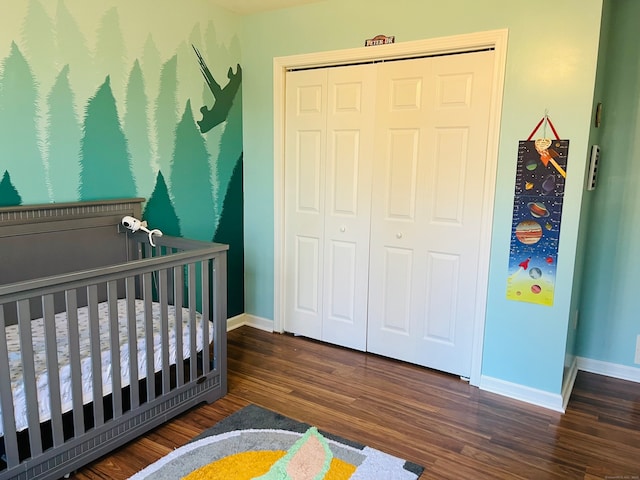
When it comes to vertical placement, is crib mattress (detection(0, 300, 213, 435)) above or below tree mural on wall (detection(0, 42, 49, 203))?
below

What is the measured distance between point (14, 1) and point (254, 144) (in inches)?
63.9

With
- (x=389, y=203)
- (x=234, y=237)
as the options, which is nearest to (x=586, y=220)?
(x=389, y=203)

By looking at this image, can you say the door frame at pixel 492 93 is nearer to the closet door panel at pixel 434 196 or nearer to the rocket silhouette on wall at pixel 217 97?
the closet door panel at pixel 434 196

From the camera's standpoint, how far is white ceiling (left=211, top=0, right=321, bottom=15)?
2.96m

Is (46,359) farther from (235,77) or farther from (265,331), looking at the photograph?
(235,77)

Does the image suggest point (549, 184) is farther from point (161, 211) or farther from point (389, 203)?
point (161, 211)

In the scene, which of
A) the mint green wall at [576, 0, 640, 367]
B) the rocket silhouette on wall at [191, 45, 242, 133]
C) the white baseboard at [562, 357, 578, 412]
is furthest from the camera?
the rocket silhouette on wall at [191, 45, 242, 133]

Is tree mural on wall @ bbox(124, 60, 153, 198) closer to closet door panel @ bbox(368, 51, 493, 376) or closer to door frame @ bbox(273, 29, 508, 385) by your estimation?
door frame @ bbox(273, 29, 508, 385)

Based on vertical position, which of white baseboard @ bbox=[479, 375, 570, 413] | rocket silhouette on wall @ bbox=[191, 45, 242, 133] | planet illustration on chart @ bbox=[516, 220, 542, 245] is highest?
rocket silhouette on wall @ bbox=[191, 45, 242, 133]

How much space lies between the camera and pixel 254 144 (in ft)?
11.0

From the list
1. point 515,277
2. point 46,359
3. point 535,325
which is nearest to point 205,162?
point 46,359

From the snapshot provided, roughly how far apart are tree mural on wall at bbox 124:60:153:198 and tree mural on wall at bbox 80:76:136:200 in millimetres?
54

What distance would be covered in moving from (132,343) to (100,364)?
0.16 meters

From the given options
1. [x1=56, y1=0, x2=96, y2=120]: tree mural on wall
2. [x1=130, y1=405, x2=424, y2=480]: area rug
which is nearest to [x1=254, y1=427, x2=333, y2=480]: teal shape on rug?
[x1=130, y1=405, x2=424, y2=480]: area rug
